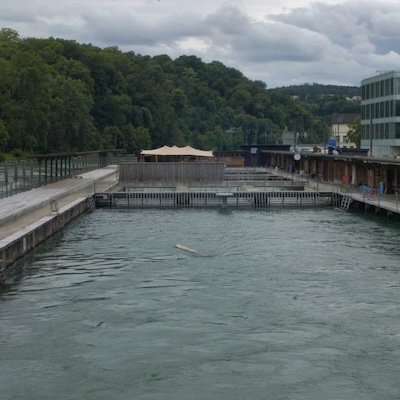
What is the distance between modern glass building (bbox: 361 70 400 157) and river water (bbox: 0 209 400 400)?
5086cm

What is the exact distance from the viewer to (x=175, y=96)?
172 meters

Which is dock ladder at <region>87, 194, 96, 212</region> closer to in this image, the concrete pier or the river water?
the concrete pier

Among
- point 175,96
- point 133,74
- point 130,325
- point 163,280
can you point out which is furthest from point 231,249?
point 175,96

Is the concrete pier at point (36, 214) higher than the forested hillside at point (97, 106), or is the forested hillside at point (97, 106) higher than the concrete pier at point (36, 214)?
the forested hillside at point (97, 106)

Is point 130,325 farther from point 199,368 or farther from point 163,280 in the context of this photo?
point 163,280

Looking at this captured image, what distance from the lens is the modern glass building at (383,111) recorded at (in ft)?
287

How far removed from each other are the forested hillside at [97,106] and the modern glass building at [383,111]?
2907 centimetres

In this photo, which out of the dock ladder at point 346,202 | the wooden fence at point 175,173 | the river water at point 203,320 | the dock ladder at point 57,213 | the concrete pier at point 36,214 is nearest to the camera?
the river water at point 203,320

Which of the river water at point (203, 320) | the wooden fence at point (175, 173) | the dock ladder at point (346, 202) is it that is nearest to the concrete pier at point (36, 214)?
the river water at point (203, 320)

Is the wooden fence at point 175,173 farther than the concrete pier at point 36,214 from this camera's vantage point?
Yes

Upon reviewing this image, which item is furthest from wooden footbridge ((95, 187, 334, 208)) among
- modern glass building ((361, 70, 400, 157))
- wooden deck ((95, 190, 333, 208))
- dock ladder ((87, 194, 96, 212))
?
modern glass building ((361, 70, 400, 157))

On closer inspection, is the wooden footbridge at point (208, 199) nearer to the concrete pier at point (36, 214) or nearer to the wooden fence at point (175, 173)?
the concrete pier at point (36, 214)

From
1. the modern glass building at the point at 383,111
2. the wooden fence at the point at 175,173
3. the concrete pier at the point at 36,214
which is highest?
the modern glass building at the point at 383,111

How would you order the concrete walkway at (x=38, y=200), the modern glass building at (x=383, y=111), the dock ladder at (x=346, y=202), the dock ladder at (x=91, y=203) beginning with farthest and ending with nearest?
1. the modern glass building at (x=383, y=111)
2. the dock ladder at (x=346, y=202)
3. the dock ladder at (x=91, y=203)
4. the concrete walkway at (x=38, y=200)
